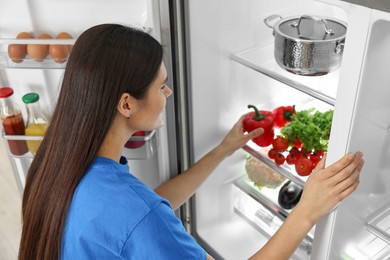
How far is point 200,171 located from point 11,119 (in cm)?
63

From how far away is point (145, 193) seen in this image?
1186 mm

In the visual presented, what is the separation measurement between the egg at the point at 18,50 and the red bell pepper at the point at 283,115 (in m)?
0.85

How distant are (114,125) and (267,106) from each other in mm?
827

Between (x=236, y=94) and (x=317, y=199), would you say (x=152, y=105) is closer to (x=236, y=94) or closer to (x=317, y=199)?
Answer: (x=317, y=199)

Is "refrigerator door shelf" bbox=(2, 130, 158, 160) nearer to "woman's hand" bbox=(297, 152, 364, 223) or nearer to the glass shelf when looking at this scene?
the glass shelf

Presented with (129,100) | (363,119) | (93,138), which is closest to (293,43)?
(363,119)

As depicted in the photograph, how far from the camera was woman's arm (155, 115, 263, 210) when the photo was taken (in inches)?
67.0

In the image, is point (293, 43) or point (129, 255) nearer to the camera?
point (129, 255)

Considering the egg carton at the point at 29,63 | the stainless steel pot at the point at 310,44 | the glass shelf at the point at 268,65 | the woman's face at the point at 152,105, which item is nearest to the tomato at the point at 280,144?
the glass shelf at the point at 268,65

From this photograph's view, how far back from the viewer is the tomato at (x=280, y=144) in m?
1.67

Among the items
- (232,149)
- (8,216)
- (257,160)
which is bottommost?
(8,216)

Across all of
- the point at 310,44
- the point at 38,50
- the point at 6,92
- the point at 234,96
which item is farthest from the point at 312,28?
the point at 6,92

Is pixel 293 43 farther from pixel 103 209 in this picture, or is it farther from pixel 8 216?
pixel 8 216

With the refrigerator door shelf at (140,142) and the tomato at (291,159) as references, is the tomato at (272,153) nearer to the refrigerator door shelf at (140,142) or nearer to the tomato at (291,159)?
the tomato at (291,159)
